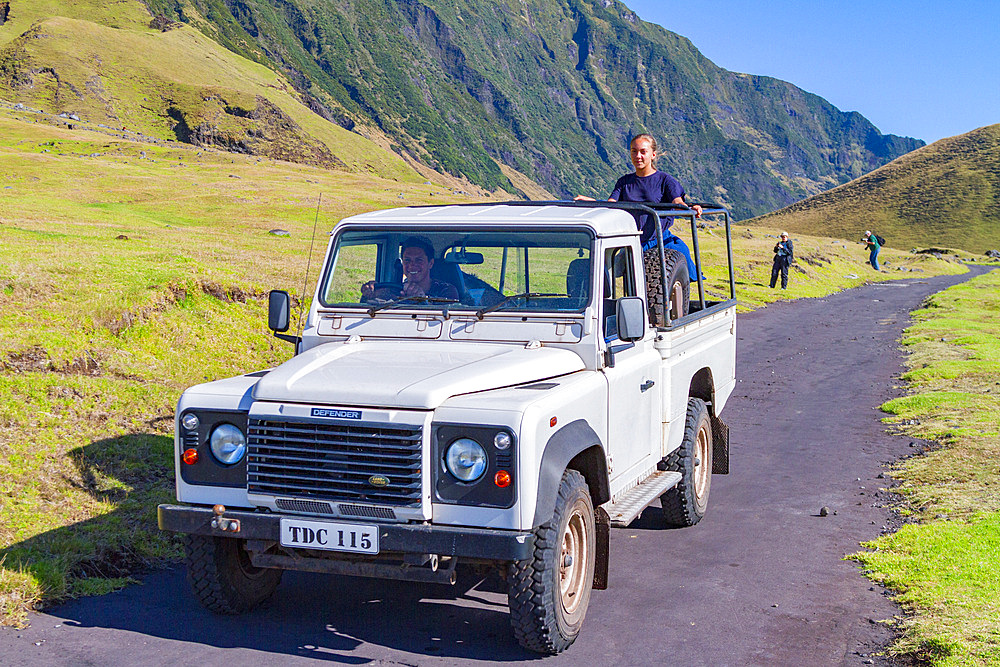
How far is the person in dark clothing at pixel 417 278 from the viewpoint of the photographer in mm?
6969

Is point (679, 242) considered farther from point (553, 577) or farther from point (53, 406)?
point (53, 406)

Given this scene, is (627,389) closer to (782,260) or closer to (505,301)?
(505,301)

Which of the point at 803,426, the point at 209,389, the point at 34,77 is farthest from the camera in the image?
the point at 34,77

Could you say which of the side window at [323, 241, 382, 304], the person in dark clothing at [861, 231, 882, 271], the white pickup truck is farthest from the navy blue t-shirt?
the person in dark clothing at [861, 231, 882, 271]

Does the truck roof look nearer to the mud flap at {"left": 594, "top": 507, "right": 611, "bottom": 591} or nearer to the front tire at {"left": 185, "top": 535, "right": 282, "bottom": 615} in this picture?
the mud flap at {"left": 594, "top": 507, "right": 611, "bottom": 591}

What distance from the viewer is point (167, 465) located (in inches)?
356

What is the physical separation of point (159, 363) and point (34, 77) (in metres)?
152

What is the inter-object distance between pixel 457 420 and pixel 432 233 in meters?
2.20

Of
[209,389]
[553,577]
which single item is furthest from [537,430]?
[209,389]

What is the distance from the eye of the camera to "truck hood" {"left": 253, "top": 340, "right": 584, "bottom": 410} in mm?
5340

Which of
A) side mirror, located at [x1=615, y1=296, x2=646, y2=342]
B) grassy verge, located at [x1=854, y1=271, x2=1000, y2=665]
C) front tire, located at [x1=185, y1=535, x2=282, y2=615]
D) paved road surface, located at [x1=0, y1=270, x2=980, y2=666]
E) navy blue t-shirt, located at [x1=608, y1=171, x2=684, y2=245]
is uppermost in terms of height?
navy blue t-shirt, located at [x1=608, y1=171, x2=684, y2=245]

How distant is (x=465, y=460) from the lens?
521 centimetres

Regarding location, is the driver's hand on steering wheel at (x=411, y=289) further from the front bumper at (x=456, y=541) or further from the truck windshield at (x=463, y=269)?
the front bumper at (x=456, y=541)

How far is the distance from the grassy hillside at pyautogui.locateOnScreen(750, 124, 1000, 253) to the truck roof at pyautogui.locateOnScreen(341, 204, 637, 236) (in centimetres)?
15404
